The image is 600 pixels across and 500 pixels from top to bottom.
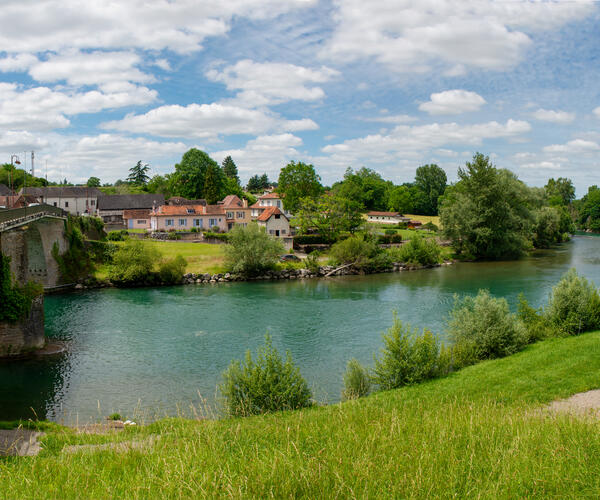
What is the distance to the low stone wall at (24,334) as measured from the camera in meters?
24.0

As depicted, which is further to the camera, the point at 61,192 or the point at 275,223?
the point at 61,192

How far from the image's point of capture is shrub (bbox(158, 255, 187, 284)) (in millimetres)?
45406

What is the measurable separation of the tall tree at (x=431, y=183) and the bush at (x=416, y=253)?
68103mm

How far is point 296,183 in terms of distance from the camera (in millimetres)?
79750

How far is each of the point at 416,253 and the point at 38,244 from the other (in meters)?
38.3

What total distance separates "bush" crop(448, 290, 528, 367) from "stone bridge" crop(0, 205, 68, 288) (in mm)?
28358

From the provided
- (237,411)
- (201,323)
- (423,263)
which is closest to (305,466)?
(237,411)

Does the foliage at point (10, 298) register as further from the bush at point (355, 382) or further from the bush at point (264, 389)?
the bush at point (355, 382)

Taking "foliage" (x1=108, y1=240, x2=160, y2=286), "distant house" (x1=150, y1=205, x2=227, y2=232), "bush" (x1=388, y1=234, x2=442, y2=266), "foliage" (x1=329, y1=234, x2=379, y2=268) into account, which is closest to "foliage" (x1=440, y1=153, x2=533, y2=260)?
"bush" (x1=388, y1=234, x2=442, y2=266)

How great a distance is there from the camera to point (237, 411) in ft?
45.3

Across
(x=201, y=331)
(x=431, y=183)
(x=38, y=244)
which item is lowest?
(x=201, y=331)

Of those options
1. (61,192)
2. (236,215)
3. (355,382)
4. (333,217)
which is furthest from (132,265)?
(61,192)

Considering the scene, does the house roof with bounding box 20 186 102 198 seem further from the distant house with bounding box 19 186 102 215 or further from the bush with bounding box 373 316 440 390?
the bush with bounding box 373 316 440 390

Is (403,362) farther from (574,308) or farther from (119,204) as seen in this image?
(119,204)
